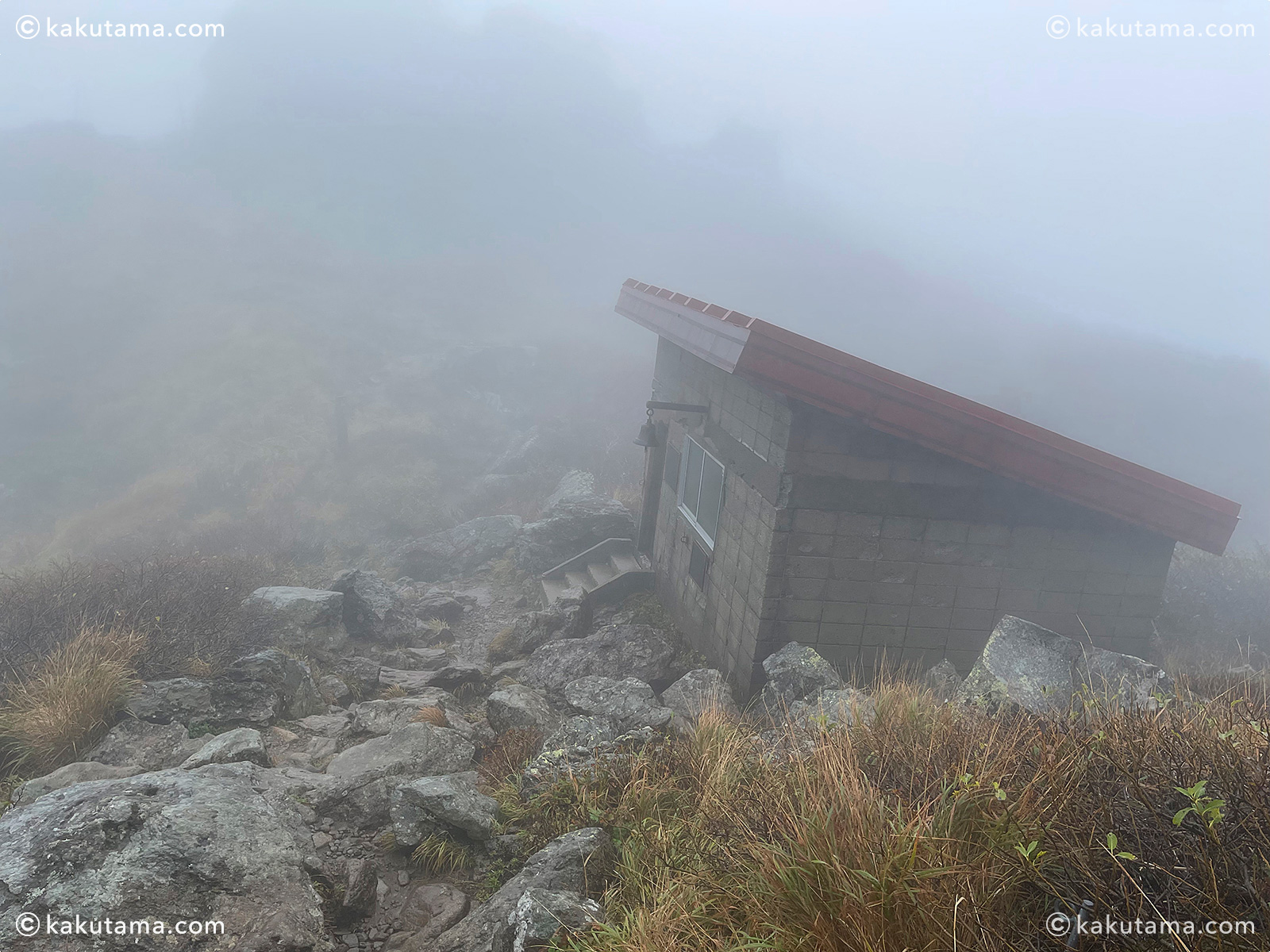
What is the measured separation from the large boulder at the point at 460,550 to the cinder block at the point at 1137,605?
10304 millimetres

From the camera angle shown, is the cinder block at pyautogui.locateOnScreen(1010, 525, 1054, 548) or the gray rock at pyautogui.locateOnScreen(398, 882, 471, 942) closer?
the gray rock at pyautogui.locateOnScreen(398, 882, 471, 942)

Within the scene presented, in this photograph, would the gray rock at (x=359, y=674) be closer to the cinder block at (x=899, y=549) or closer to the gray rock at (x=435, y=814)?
the gray rock at (x=435, y=814)

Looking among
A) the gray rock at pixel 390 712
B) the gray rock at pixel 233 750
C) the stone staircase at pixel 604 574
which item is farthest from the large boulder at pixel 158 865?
the stone staircase at pixel 604 574

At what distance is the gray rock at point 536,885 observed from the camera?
10.9 ft

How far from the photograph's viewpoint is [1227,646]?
873cm

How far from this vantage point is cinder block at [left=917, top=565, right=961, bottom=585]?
657 centimetres

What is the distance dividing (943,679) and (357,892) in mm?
4697

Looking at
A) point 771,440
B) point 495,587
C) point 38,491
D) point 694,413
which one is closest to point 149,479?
point 38,491

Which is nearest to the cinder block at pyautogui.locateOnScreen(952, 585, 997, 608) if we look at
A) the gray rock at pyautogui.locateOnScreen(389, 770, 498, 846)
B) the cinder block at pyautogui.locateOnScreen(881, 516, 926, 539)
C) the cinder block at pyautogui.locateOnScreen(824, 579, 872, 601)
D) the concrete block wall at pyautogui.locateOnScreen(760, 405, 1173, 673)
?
the concrete block wall at pyautogui.locateOnScreen(760, 405, 1173, 673)

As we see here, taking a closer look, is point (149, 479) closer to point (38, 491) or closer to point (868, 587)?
point (38, 491)

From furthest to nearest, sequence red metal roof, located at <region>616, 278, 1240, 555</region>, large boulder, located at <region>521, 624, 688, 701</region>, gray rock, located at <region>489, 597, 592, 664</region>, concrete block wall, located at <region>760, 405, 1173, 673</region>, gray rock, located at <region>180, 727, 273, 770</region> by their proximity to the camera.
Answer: gray rock, located at <region>489, 597, 592, 664</region>, large boulder, located at <region>521, 624, 688, 701</region>, concrete block wall, located at <region>760, 405, 1173, 673</region>, red metal roof, located at <region>616, 278, 1240, 555</region>, gray rock, located at <region>180, 727, 273, 770</region>

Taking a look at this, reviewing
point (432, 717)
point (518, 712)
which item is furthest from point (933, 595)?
point (432, 717)

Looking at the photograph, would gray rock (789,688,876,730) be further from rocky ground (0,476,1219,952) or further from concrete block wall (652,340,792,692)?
concrete block wall (652,340,792,692)

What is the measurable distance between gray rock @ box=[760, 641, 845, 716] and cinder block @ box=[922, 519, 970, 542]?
1514 millimetres
